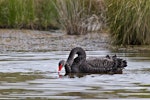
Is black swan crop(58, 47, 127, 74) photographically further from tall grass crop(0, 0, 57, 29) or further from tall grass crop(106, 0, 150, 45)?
tall grass crop(0, 0, 57, 29)

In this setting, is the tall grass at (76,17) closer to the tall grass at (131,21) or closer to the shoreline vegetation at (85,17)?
the shoreline vegetation at (85,17)

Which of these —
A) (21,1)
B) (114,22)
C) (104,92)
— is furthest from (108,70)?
(21,1)

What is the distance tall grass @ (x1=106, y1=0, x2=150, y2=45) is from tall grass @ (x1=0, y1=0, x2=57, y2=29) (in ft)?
15.4

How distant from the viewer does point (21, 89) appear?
33.2ft

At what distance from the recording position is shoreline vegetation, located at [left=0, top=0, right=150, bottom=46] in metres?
17.5

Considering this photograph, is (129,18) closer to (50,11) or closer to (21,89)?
(50,11)

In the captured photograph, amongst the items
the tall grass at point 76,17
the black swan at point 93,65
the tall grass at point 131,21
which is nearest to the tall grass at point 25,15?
the tall grass at point 76,17

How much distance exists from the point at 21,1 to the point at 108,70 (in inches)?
367

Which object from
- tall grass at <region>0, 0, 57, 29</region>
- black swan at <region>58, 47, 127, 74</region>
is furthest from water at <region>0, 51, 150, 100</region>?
tall grass at <region>0, 0, 57, 29</region>

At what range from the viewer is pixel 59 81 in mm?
11273

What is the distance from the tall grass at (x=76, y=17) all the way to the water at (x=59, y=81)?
211 inches

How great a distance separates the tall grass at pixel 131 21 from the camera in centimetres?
1744

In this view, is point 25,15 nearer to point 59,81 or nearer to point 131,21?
point 131,21

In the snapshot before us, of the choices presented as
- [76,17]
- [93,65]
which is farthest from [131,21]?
[93,65]
